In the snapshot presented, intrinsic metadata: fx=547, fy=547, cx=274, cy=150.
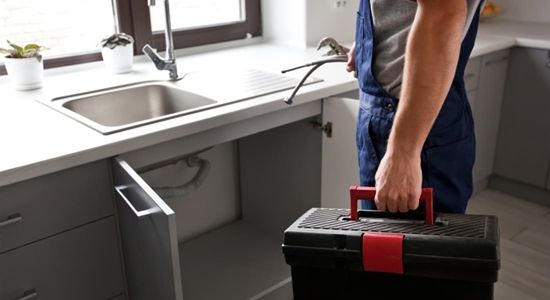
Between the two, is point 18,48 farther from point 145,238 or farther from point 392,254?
point 392,254

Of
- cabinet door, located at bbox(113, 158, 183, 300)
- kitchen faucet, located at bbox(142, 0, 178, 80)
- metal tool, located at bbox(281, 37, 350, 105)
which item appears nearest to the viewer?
cabinet door, located at bbox(113, 158, 183, 300)

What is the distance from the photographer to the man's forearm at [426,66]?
94 cm

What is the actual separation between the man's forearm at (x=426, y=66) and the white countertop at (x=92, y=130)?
0.64m

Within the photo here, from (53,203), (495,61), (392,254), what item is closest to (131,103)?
(53,203)

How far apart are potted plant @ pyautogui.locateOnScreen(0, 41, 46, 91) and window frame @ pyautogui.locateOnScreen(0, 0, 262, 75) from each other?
144 mm

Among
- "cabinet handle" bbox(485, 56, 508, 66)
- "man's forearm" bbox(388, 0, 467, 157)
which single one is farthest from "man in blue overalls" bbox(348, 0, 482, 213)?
"cabinet handle" bbox(485, 56, 508, 66)

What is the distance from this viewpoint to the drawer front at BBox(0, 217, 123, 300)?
48.3 inches

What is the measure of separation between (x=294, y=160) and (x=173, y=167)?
0.48m

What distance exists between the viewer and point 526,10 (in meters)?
3.16

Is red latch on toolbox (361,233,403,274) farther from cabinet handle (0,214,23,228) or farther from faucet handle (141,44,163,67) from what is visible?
faucet handle (141,44,163,67)

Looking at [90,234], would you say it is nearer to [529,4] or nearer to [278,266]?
[278,266]

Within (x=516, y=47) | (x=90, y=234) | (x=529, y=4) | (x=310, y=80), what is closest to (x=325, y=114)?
(x=310, y=80)

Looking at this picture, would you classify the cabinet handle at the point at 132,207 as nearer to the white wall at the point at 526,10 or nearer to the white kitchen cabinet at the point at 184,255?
the white kitchen cabinet at the point at 184,255

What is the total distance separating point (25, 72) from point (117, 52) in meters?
0.33
